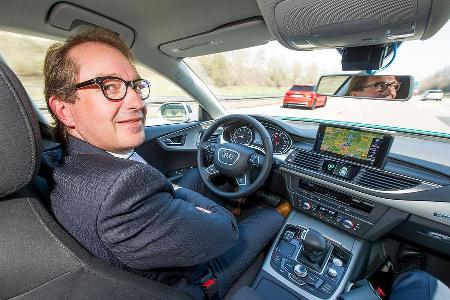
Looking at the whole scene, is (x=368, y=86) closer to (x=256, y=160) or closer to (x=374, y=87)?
(x=374, y=87)

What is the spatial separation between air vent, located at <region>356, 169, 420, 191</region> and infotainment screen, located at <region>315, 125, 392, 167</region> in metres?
0.07

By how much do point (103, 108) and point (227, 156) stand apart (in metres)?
1.37

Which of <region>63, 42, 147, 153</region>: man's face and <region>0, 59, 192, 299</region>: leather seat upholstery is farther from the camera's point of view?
<region>63, 42, 147, 153</region>: man's face

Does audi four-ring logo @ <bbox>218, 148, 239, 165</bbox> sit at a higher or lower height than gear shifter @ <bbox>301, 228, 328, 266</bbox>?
higher

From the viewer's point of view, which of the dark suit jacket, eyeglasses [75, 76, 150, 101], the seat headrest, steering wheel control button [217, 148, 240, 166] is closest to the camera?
the seat headrest

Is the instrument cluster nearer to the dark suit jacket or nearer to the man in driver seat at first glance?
the man in driver seat

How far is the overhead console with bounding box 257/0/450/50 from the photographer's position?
4.34 feet

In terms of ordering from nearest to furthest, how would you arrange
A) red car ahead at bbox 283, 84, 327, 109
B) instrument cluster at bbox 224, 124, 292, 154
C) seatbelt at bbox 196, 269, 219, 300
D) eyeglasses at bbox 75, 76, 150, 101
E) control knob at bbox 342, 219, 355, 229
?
1. eyeglasses at bbox 75, 76, 150, 101
2. seatbelt at bbox 196, 269, 219, 300
3. control knob at bbox 342, 219, 355, 229
4. instrument cluster at bbox 224, 124, 292, 154
5. red car ahead at bbox 283, 84, 327, 109

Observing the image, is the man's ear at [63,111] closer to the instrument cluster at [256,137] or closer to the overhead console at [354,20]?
the overhead console at [354,20]

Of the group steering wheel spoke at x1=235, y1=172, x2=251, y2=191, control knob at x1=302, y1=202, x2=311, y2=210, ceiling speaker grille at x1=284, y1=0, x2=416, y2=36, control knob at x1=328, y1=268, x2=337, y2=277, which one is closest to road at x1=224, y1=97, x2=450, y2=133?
ceiling speaker grille at x1=284, y1=0, x2=416, y2=36

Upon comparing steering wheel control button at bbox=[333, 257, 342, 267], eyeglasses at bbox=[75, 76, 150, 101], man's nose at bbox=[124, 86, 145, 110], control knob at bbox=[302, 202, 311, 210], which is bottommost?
steering wheel control button at bbox=[333, 257, 342, 267]

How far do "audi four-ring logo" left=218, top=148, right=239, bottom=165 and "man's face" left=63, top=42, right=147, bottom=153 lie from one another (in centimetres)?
118

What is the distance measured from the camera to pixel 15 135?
0.82m

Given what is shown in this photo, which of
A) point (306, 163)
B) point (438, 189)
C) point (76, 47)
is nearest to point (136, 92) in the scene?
point (76, 47)
